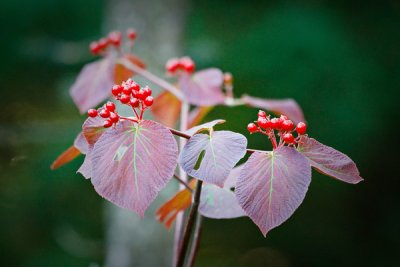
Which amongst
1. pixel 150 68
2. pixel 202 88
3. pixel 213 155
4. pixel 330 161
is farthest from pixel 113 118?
pixel 150 68

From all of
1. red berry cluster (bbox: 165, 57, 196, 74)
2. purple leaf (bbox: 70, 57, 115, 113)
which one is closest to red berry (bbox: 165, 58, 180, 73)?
red berry cluster (bbox: 165, 57, 196, 74)

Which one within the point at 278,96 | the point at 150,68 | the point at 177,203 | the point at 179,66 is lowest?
the point at 278,96

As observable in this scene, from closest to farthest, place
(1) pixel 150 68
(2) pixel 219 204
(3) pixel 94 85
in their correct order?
(2) pixel 219 204 < (3) pixel 94 85 < (1) pixel 150 68

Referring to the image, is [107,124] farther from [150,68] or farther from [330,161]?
[150,68]

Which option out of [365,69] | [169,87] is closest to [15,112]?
[169,87]

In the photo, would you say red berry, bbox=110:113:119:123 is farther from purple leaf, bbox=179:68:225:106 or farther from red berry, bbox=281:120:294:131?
purple leaf, bbox=179:68:225:106

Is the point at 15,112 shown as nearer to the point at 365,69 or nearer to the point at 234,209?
the point at 365,69

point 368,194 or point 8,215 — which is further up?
point 368,194
